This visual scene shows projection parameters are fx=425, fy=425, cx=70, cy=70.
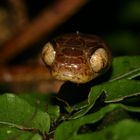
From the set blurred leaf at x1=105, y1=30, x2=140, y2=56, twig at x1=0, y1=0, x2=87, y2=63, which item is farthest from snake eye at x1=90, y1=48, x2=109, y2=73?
blurred leaf at x1=105, y1=30, x2=140, y2=56

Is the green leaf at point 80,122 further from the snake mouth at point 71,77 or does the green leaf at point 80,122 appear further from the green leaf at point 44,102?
the snake mouth at point 71,77

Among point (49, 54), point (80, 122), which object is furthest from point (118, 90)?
point (49, 54)

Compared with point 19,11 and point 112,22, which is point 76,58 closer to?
point 112,22

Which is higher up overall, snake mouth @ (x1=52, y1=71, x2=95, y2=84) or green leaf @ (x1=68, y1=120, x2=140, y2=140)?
green leaf @ (x1=68, y1=120, x2=140, y2=140)

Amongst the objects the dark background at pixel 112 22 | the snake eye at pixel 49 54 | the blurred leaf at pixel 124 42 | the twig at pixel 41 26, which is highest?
the snake eye at pixel 49 54

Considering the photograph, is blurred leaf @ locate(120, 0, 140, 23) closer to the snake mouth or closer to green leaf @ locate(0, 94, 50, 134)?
the snake mouth

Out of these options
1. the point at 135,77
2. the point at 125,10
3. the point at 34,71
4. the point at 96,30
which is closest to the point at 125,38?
the point at 125,10

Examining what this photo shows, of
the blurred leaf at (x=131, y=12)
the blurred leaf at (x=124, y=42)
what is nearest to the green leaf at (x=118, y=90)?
the blurred leaf at (x=124, y=42)
